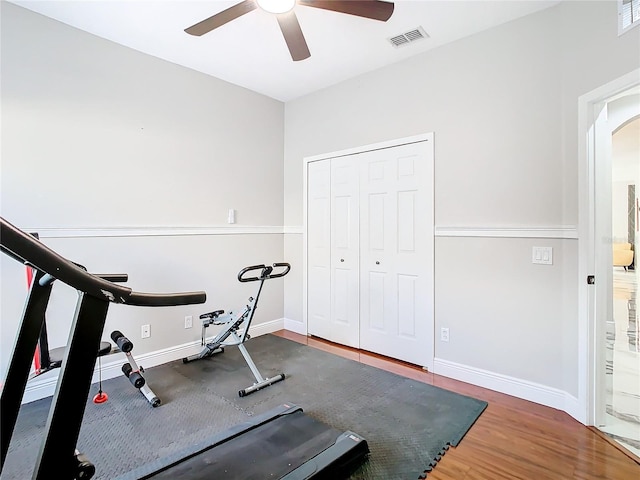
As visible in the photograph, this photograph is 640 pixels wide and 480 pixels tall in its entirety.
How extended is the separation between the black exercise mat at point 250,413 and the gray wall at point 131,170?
58cm

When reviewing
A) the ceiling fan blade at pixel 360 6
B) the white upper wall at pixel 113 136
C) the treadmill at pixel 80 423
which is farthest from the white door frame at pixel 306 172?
the treadmill at pixel 80 423

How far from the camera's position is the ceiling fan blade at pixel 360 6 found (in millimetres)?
1972

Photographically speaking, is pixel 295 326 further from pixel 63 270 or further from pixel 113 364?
pixel 63 270

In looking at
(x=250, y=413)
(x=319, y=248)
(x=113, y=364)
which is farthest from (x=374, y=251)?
(x=113, y=364)

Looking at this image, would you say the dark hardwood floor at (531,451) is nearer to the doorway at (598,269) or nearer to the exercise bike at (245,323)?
the doorway at (598,269)

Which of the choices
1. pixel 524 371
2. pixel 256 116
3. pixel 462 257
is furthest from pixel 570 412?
pixel 256 116

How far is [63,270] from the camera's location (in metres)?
1.00

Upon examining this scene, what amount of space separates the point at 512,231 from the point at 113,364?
3.39 m

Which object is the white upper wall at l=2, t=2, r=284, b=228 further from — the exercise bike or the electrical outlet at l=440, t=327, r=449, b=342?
the electrical outlet at l=440, t=327, r=449, b=342

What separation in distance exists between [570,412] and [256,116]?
12.8 ft

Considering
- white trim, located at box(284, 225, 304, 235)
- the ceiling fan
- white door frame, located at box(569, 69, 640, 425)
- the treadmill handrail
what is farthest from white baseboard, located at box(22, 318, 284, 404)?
white door frame, located at box(569, 69, 640, 425)

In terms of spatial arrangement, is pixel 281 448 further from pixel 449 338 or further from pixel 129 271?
pixel 129 271

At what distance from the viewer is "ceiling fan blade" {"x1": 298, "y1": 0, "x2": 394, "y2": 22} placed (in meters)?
1.97

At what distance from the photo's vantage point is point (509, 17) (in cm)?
259
